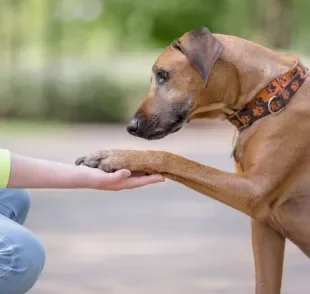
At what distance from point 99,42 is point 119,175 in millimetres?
21999

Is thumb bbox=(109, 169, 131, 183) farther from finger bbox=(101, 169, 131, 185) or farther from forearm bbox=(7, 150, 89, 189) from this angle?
forearm bbox=(7, 150, 89, 189)

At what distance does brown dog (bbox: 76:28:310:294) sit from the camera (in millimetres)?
3979

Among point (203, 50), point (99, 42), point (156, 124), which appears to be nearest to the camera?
point (203, 50)

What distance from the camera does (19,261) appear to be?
11.4 feet

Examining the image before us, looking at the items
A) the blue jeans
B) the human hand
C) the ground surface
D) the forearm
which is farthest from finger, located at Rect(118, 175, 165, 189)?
the ground surface

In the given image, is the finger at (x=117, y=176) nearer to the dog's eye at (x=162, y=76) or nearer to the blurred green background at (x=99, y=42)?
the dog's eye at (x=162, y=76)

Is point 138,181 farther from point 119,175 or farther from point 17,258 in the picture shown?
point 17,258

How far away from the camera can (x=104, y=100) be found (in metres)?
17.2

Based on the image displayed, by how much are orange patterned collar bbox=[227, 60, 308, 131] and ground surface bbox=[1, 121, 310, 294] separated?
4.06ft

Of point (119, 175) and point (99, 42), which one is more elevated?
point (119, 175)

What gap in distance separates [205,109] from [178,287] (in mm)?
1226

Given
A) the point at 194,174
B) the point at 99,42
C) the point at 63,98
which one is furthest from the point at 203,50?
the point at 99,42

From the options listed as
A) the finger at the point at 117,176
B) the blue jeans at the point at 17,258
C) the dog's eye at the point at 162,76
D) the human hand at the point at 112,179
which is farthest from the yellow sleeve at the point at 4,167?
the dog's eye at the point at 162,76

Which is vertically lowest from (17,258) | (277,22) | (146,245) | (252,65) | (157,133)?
(277,22)
